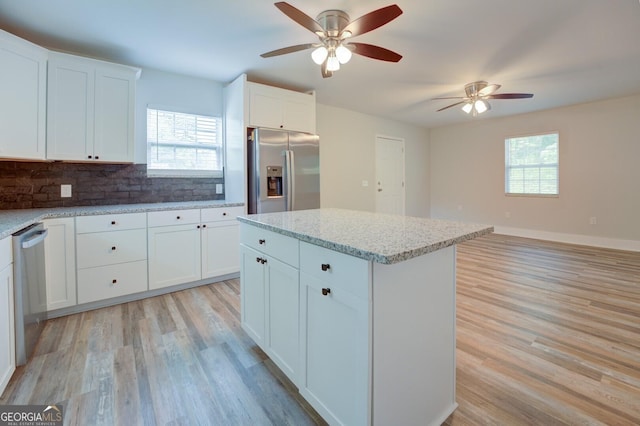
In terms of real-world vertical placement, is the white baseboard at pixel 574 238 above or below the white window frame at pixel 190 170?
below

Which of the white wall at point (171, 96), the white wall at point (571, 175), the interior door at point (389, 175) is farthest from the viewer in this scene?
the interior door at point (389, 175)

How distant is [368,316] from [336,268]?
23 centimetres

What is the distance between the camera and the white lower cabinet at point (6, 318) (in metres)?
1.56

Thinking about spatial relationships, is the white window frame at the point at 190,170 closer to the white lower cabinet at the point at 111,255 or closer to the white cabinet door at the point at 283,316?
the white lower cabinet at the point at 111,255

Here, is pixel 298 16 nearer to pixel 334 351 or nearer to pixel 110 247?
pixel 334 351

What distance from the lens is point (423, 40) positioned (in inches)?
106

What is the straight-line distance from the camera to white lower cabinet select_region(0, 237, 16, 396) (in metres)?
1.56

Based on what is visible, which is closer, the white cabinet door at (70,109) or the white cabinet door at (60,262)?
the white cabinet door at (60,262)

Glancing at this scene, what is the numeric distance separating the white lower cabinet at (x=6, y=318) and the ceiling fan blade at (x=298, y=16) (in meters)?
2.08

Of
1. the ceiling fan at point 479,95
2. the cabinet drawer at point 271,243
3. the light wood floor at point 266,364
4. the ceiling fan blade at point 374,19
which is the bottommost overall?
the light wood floor at point 266,364

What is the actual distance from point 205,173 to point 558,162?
6.05 m

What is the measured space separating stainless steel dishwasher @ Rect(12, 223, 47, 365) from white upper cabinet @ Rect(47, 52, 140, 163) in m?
0.88

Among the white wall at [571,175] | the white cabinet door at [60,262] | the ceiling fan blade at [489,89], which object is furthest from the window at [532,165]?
the white cabinet door at [60,262]

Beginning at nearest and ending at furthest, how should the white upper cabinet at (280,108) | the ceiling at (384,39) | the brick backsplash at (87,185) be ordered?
the ceiling at (384,39) → the brick backsplash at (87,185) → the white upper cabinet at (280,108)
